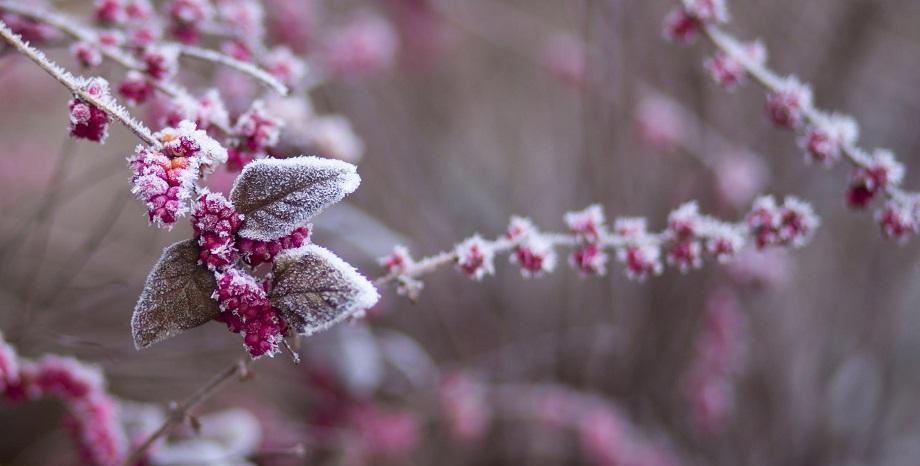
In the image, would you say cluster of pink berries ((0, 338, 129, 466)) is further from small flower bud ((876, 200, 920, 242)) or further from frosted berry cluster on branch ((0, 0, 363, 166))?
small flower bud ((876, 200, 920, 242))

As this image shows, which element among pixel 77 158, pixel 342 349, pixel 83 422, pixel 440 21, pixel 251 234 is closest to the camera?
pixel 251 234

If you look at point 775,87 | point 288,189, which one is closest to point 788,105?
point 775,87

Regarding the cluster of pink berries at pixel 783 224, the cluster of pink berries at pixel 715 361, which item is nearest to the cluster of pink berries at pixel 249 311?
the cluster of pink berries at pixel 783 224

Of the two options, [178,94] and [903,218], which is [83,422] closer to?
[178,94]

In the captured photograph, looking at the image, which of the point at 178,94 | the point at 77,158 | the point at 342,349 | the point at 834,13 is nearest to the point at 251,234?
the point at 178,94

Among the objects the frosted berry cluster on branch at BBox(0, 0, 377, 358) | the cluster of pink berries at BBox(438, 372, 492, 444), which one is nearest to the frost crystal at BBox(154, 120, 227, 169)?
the frosted berry cluster on branch at BBox(0, 0, 377, 358)

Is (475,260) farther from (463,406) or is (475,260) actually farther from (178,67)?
(463,406)
